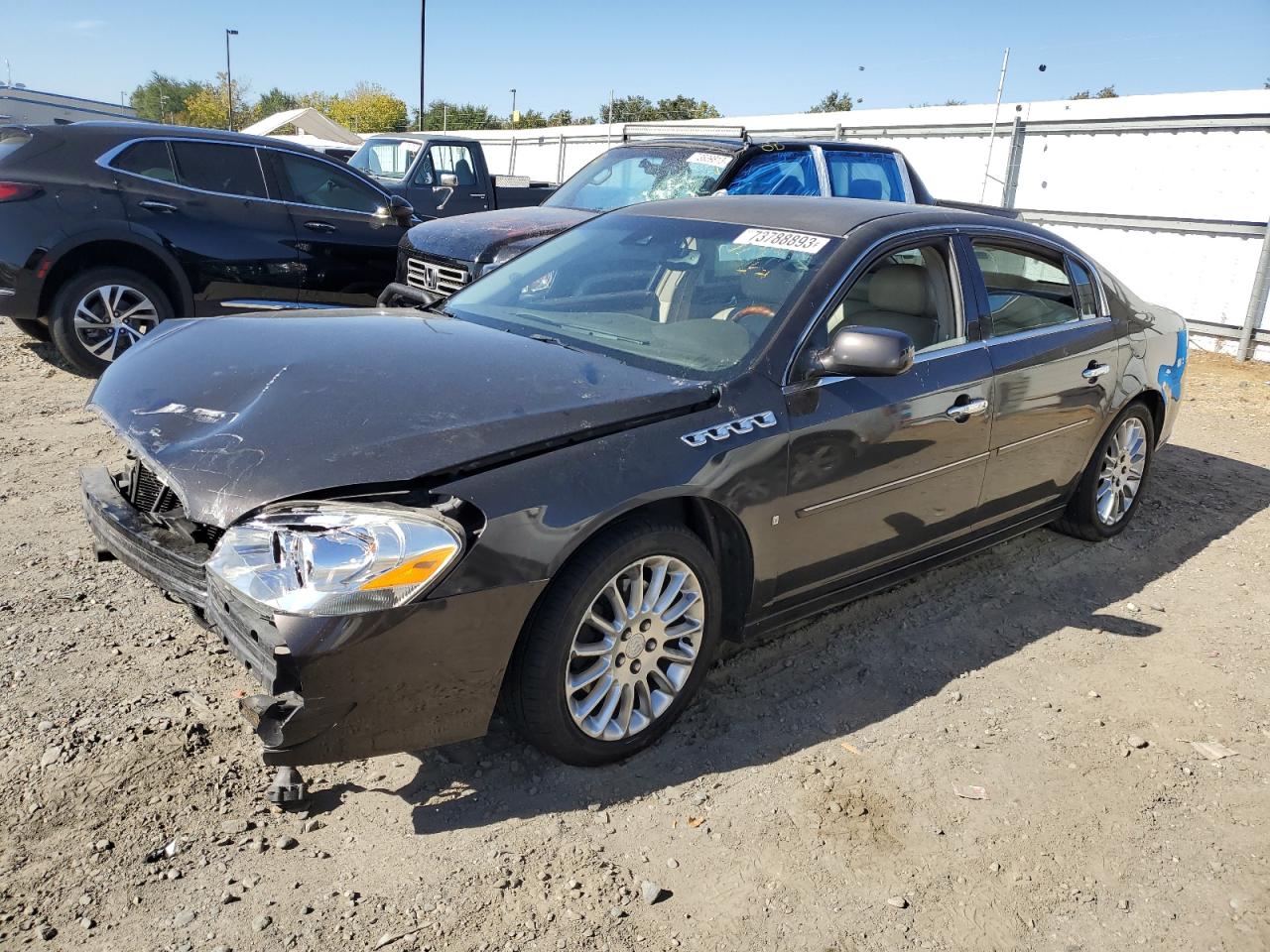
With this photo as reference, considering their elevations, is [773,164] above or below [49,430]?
above

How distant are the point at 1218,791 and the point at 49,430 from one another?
620 centimetres

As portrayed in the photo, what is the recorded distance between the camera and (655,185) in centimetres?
812

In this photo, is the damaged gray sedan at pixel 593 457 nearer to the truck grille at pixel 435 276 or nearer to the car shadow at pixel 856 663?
the car shadow at pixel 856 663

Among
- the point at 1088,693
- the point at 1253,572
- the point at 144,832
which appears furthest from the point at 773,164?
the point at 144,832

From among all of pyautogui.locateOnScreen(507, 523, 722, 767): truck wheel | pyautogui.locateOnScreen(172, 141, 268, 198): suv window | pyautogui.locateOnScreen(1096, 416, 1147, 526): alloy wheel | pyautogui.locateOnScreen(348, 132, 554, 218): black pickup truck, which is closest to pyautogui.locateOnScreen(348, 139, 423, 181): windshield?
pyautogui.locateOnScreen(348, 132, 554, 218): black pickup truck

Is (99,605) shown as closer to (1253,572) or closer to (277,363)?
(277,363)

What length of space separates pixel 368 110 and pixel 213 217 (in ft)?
228

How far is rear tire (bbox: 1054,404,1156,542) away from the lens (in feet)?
16.6

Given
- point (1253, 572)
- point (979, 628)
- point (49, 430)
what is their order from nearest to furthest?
point (979, 628)
point (1253, 572)
point (49, 430)

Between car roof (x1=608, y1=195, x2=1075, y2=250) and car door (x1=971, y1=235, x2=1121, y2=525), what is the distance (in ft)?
0.66

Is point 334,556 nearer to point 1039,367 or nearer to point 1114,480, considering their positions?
point 1039,367

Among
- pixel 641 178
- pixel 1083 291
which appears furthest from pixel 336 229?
pixel 1083 291

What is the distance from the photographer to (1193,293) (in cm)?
1148

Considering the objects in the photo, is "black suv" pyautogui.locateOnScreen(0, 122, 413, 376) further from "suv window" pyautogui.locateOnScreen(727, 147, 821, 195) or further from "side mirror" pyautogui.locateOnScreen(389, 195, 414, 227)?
"suv window" pyautogui.locateOnScreen(727, 147, 821, 195)
